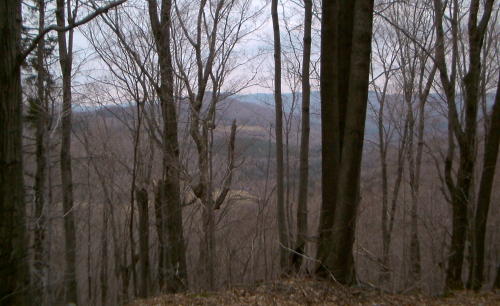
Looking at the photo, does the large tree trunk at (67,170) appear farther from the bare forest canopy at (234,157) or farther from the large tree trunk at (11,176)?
the large tree trunk at (11,176)

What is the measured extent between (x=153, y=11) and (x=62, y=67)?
5.66 metres

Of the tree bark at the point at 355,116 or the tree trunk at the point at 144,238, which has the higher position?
the tree bark at the point at 355,116

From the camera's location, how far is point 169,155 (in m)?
9.12

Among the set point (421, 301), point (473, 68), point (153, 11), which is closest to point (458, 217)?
point (473, 68)

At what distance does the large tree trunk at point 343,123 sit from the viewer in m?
4.89

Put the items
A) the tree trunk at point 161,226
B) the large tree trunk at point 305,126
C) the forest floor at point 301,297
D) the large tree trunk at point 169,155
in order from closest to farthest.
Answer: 1. the forest floor at point 301,297
2. the large tree trunk at point 305,126
3. the large tree trunk at point 169,155
4. the tree trunk at point 161,226

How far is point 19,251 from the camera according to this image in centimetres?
371

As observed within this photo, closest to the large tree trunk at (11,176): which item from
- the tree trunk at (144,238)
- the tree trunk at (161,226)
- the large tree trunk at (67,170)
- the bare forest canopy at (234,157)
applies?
the bare forest canopy at (234,157)

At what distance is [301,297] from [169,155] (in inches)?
195

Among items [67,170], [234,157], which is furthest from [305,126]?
[67,170]

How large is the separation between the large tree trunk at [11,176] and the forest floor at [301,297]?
198cm

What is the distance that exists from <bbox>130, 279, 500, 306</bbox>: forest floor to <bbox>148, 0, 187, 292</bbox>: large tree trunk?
130 inches

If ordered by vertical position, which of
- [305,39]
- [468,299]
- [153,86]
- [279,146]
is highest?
[305,39]

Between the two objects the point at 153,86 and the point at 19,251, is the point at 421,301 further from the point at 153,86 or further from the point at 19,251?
the point at 153,86
